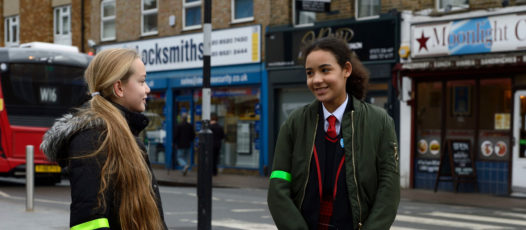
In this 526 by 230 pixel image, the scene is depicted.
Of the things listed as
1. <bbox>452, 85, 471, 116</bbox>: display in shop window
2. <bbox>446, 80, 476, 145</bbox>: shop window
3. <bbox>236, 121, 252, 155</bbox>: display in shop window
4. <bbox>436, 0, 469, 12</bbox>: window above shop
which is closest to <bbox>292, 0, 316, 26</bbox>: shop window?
<bbox>236, 121, 252, 155</bbox>: display in shop window

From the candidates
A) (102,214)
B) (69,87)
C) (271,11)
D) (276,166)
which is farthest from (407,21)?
(102,214)

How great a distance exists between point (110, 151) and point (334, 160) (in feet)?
3.92

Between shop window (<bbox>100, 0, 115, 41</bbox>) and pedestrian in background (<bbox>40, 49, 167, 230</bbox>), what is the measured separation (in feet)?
86.2

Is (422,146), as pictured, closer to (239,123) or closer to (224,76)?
(239,123)

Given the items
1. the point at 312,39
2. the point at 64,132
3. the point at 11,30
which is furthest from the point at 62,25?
the point at 64,132

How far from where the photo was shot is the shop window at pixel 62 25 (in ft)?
102

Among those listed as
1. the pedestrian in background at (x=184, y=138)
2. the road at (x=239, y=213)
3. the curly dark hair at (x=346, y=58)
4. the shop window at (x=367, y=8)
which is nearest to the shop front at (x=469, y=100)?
the shop window at (x=367, y=8)

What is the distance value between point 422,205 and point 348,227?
10730 millimetres

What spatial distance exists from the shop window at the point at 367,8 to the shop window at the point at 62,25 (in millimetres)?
15190

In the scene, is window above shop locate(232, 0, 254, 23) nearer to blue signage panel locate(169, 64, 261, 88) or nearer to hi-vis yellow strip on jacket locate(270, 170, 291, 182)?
blue signage panel locate(169, 64, 261, 88)

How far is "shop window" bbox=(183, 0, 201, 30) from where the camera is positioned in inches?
972

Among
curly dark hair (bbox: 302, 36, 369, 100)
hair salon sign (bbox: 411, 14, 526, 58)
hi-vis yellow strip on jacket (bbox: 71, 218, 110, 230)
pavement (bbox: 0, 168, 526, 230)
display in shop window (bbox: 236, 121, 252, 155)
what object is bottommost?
pavement (bbox: 0, 168, 526, 230)

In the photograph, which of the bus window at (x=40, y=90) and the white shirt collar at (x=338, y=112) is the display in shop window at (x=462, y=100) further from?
the white shirt collar at (x=338, y=112)

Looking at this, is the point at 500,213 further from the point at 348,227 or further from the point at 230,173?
the point at 230,173
